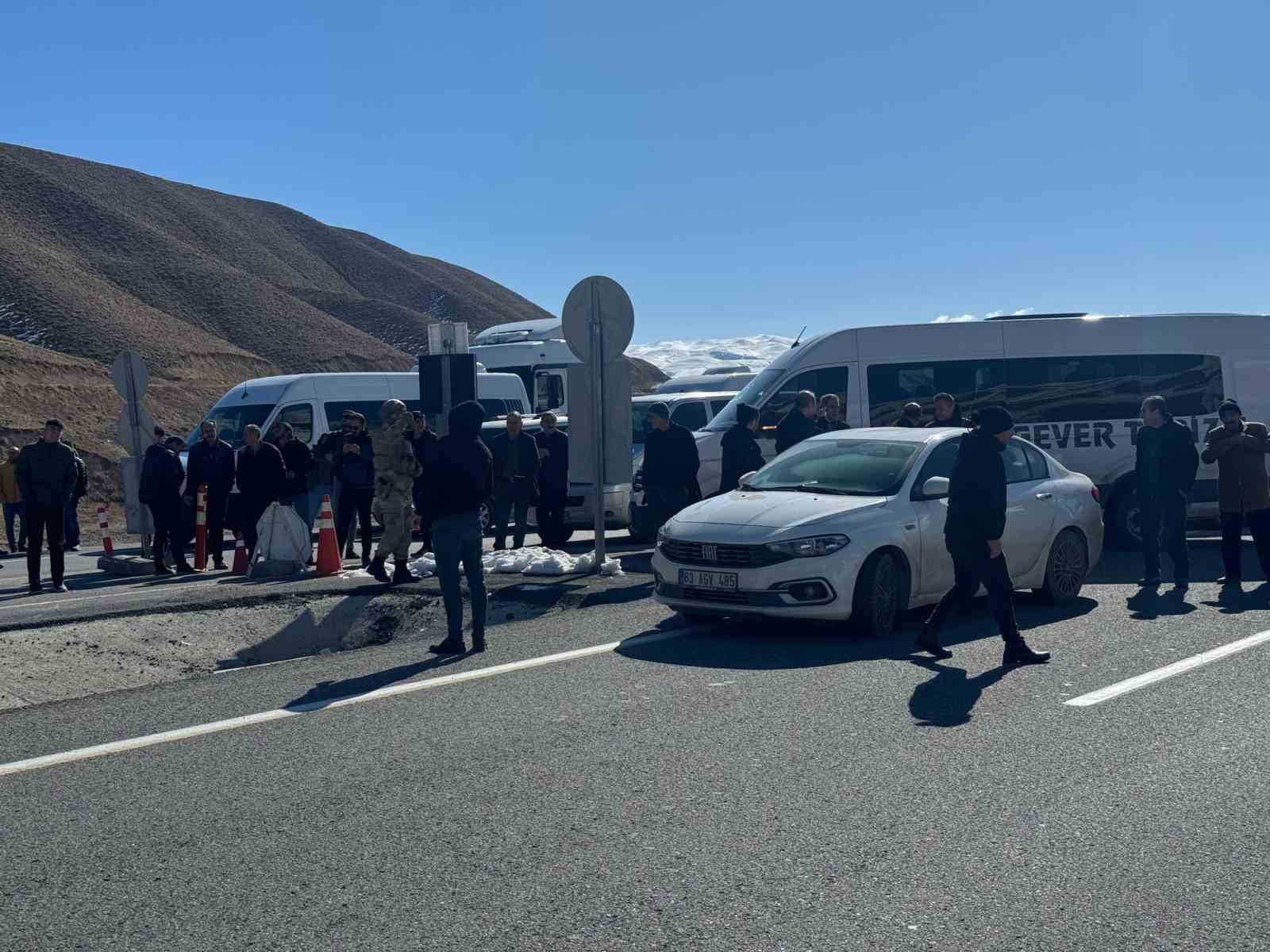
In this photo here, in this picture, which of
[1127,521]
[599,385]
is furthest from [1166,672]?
[1127,521]

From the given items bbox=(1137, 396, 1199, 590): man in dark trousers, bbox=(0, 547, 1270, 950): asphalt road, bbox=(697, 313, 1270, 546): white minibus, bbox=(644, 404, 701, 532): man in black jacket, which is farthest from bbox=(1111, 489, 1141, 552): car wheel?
bbox=(0, 547, 1270, 950): asphalt road

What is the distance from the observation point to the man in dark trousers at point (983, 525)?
8.95m

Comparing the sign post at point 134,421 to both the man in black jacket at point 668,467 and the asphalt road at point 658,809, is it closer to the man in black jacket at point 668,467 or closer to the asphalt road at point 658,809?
the man in black jacket at point 668,467

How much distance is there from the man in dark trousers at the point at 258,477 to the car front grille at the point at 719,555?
6975 millimetres

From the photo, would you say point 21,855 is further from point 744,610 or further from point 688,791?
point 744,610

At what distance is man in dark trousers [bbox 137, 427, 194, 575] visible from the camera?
15930 mm

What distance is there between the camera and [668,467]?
14.2 metres

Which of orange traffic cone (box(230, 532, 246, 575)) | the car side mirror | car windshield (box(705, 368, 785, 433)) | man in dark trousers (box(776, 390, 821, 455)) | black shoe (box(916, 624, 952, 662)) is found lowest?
black shoe (box(916, 624, 952, 662))

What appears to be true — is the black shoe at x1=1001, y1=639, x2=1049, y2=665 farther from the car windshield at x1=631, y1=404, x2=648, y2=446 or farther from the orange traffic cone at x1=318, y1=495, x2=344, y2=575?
the car windshield at x1=631, y1=404, x2=648, y2=446

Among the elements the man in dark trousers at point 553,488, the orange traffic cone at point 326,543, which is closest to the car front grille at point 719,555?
the orange traffic cone at point 326,543

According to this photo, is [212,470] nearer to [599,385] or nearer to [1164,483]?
[599,385]

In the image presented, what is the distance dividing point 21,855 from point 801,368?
13119 millimetres

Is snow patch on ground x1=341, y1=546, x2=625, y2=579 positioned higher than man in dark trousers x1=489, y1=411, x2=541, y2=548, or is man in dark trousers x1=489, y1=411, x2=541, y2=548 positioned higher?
man in dark trousers x1=489, y1=411, x2=541, y2=548

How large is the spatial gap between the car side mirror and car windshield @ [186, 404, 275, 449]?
14.0m
